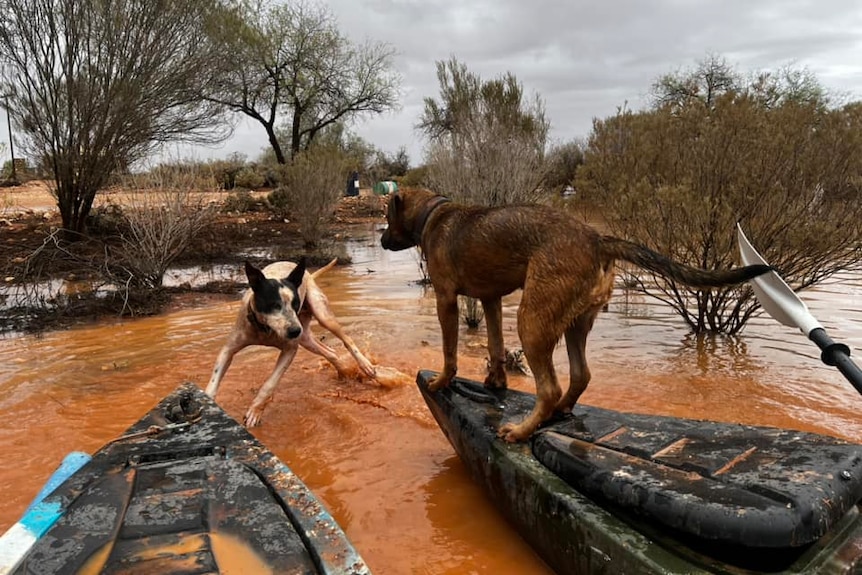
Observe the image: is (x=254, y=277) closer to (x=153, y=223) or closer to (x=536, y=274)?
(x=536, y=274)

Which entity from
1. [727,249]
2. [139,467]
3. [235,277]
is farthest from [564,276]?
[235,277]

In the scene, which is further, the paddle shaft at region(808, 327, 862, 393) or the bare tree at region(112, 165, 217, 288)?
the bare tree at region(112, 165, 217, 288)

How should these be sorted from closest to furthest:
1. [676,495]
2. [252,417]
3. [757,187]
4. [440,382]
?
[676,495] < [440,382] < [252,417] < [757,187]

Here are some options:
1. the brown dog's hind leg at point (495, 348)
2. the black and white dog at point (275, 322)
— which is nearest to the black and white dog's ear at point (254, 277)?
the black and white dog at point (275, 322)

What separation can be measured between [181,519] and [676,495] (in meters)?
2.23

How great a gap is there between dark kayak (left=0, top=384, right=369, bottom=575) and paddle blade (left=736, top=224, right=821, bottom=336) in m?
3.06

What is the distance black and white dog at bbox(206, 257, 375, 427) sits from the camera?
5.27 meters

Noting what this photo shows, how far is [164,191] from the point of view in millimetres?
11891

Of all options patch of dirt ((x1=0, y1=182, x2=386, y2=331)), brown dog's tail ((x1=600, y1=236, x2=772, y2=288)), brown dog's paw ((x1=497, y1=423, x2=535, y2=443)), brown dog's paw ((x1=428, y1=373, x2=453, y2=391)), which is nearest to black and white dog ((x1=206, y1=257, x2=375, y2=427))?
brown dog's paw ((x1=428, y1=373, x2=453, y2=391))

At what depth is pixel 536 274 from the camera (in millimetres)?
3684

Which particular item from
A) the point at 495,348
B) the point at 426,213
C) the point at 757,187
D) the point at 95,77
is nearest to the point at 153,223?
the point at 95,77

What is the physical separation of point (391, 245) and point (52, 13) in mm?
13108

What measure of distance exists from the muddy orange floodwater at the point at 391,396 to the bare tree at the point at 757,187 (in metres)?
1.10

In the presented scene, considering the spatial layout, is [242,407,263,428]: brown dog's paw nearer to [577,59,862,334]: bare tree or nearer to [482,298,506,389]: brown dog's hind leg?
[482,298,506,389]: brown dog's hind leg
